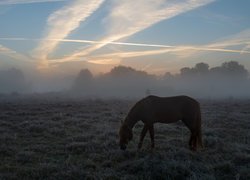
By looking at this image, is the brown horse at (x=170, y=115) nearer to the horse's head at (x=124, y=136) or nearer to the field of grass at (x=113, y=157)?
the horse's head at (x=124, y=136)

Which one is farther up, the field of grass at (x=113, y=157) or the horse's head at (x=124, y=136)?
the horse's head at (x=124, y=136)

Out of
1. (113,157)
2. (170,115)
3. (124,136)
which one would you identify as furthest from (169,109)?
(113,157)

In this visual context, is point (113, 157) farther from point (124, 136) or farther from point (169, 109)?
point (169, 109)

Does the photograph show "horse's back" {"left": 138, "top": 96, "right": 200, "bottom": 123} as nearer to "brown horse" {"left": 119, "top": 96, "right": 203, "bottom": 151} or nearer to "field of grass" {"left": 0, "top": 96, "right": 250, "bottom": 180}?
"brown horse" {"left": 119, "top": 96, "right": 203, "bottom": 151}

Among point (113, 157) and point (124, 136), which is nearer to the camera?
point (113, 157)

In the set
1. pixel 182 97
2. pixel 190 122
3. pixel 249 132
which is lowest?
pixel 249 132

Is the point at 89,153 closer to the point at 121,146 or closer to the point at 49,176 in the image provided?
the point at 121,146

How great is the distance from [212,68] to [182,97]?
114009mm

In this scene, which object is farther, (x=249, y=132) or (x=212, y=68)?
(x=212, y=68)

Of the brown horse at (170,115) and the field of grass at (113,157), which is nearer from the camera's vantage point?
the field of grass at (113,157)

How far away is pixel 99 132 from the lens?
16.0 meters

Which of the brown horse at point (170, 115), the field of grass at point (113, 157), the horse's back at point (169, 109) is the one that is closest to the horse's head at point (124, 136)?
the brown horse at point (170, 115)

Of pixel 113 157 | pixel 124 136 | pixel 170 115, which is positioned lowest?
pixel 113 157

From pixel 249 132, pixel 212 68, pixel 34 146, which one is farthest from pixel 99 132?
pixel 212 68
